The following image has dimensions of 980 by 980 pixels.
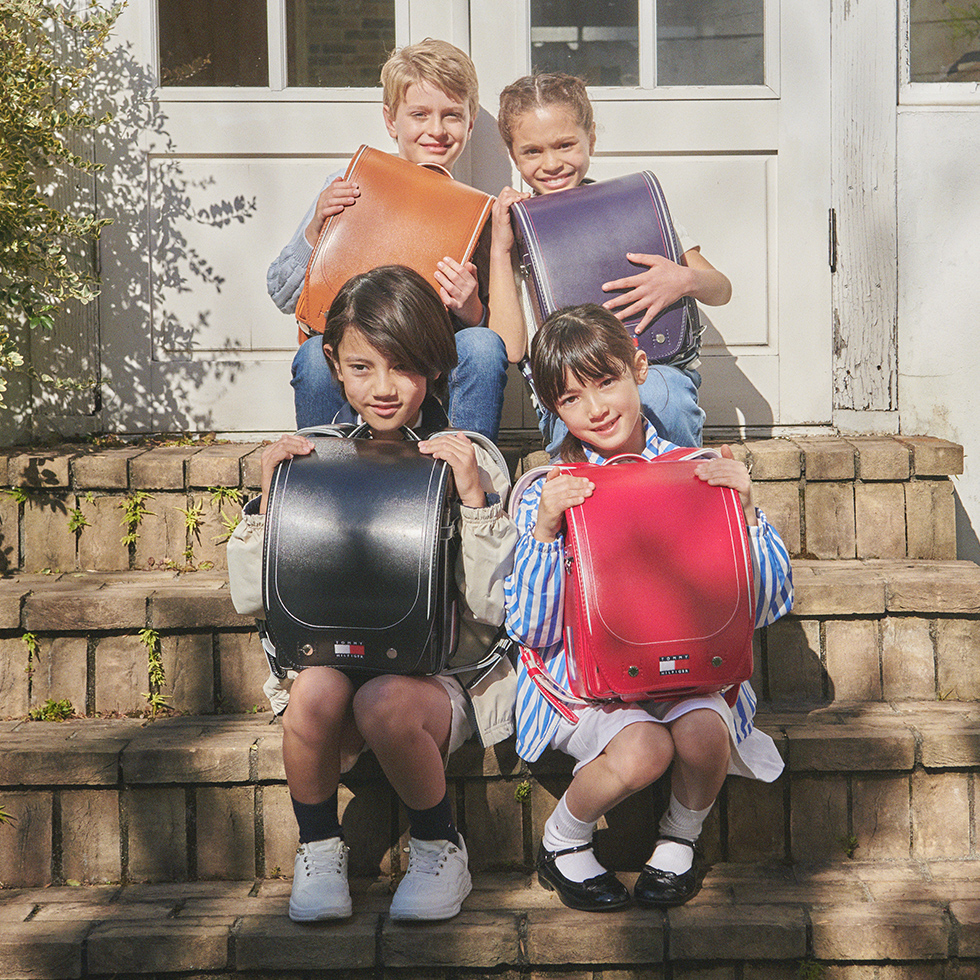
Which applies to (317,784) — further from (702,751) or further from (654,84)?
(654,84)

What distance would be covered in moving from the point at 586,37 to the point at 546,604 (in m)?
1.99

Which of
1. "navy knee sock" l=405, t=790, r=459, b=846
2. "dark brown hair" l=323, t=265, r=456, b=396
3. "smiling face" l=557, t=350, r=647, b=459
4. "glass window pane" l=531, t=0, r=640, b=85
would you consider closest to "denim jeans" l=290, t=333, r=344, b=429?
"dark brown hair" l=323, t=265, r=456, b=396

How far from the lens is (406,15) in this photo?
3.08 metres

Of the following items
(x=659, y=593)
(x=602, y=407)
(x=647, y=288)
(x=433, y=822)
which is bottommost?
(x=433, y=822)

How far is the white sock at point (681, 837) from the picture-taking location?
1.92 m

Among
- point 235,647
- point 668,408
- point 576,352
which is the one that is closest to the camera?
point 576,352

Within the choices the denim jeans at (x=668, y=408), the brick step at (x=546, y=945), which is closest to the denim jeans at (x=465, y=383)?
the denim jeans at (x=668, y=408)

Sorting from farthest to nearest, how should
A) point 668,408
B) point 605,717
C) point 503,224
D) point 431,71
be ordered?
point 431,71 → point 503,224 → point 668,408 → point 605,717

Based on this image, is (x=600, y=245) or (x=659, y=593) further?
(x=600, y=245)

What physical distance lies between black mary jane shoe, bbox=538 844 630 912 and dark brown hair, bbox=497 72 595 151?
1.77 metres

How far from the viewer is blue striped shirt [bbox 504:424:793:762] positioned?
6.30 ft

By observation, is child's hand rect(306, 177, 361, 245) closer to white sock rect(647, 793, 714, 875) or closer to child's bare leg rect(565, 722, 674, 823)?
child's bare leg rect(565, 722, 674, 823)

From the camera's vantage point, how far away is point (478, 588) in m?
1.95

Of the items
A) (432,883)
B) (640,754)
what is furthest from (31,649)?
(640,754)
